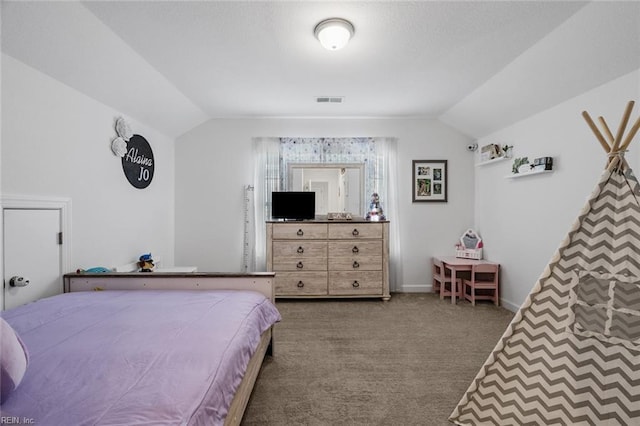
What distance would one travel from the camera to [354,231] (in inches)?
155

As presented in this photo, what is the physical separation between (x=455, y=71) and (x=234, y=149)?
9.74 ft

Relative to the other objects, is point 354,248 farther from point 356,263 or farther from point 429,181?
point 429,181

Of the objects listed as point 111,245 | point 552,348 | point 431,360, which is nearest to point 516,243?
point 431,360

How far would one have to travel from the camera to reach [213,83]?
3.17m

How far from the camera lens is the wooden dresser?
154 inches

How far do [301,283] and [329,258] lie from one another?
49 centimetres

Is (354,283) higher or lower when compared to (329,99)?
lower

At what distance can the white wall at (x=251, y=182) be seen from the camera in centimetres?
432

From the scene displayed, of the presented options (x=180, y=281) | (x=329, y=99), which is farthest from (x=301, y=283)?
(x=329, y=99)

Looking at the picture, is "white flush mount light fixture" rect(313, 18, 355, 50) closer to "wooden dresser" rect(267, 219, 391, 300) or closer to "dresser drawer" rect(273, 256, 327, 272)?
"wooden dresser" rect(267, 219, 391, 300)

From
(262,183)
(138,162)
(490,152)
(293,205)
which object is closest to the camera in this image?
(138,162)

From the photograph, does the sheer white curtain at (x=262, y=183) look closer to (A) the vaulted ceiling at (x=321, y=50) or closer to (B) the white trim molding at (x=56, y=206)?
(A) the vaulted ceiling at (x=321, y=50)

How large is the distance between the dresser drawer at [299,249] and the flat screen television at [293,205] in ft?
1.33

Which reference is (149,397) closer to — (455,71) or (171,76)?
(171,76)
